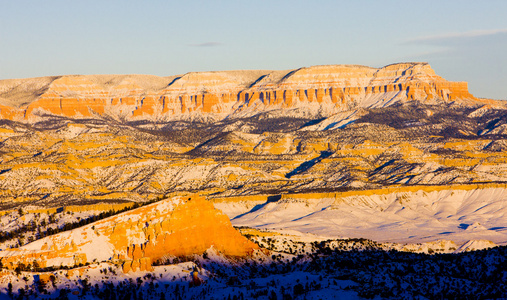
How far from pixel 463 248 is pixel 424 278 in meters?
45.0

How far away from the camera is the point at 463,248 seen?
142 meters

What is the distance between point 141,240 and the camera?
326ft

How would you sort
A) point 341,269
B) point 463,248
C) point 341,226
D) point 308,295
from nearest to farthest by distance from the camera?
point 308,295 < point 341,269 < point 463,248 < point 341,226

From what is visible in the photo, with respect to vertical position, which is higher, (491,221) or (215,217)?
(215,217)

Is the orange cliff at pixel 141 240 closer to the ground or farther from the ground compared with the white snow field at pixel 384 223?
farther from the ground

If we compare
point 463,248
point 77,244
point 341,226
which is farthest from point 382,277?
point 341,226

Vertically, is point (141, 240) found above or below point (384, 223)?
above

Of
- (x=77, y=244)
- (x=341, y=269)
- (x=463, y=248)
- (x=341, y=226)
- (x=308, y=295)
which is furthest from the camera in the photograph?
(x=341, y=226)

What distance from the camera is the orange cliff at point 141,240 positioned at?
95312mm

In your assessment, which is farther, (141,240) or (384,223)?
(384,223)

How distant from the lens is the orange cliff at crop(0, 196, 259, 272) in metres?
95.3

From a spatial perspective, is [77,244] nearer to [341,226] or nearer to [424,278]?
[424,278]

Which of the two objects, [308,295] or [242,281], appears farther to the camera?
[242,281]

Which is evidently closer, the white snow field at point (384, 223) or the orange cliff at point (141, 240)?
the orange cliff at point (141, 240)
